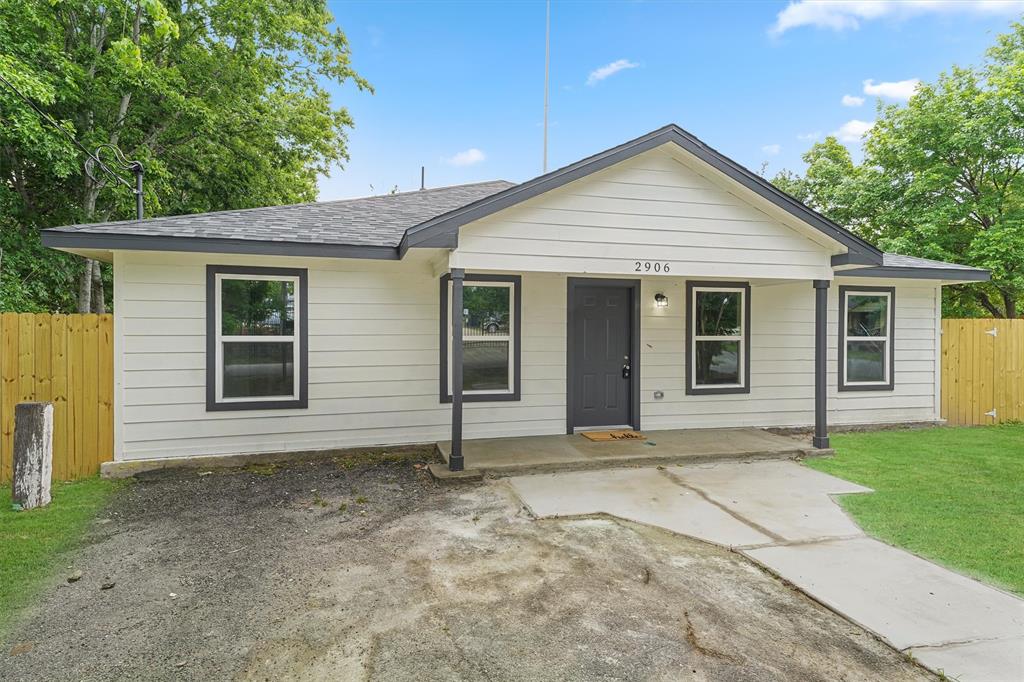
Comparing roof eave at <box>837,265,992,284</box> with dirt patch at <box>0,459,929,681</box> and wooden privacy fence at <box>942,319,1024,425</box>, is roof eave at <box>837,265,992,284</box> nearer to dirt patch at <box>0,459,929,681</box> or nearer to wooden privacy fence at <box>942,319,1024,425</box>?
wooden privacy fence at <box>942,319,1024,425</box>

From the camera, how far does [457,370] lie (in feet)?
18.3

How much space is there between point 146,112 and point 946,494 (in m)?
14.9

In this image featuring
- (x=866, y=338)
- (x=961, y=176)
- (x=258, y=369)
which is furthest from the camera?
(x=961, y=176)

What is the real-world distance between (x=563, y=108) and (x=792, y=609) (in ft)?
72.1

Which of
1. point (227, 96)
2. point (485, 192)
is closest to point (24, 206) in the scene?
point (227, 96)

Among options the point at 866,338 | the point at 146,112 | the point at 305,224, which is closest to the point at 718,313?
the point at 866,338

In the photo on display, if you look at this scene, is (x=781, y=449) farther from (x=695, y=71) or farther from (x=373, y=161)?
(x=373, y=161)

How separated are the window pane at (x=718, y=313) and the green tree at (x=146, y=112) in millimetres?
9872

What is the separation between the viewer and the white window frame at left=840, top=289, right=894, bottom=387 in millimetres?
8102

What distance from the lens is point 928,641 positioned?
2.56 metres

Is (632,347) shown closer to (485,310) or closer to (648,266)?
(648,266)

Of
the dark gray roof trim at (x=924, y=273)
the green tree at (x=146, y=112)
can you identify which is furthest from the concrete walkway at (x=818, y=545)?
the green tree at (x=146, y=112)

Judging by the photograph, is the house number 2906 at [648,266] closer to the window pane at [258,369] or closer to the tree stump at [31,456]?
the window pane at [258,369]

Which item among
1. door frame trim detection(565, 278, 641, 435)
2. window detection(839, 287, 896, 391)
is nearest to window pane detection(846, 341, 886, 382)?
window detection(839, 287, 896, 391)
